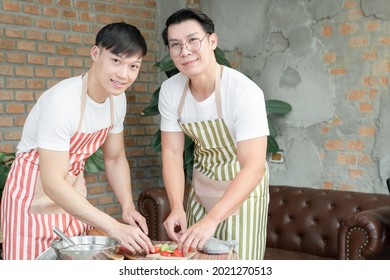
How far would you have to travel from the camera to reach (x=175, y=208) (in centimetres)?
240

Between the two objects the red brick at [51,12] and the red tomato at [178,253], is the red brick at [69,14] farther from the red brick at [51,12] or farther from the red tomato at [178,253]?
the red tomato at [178,253]

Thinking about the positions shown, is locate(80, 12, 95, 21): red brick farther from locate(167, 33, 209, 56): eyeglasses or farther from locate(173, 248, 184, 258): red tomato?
locate(173, 248, 184, 258): red tomato

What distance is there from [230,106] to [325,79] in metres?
2.27

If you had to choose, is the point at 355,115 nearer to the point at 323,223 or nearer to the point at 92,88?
the point at 323,223

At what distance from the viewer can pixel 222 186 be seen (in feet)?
8.59

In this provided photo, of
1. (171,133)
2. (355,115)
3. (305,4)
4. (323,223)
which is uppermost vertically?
(305,4)

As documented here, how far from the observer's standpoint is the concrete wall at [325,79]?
4.18 m

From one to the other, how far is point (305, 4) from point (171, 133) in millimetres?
2433

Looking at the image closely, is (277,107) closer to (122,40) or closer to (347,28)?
(347,28)

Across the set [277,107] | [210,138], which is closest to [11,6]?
[277,107]

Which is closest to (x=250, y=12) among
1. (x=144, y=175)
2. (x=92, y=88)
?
(x=144, y=175)

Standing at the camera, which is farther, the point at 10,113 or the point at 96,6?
the point at 96,6

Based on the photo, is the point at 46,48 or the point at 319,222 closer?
the point at 319,222
